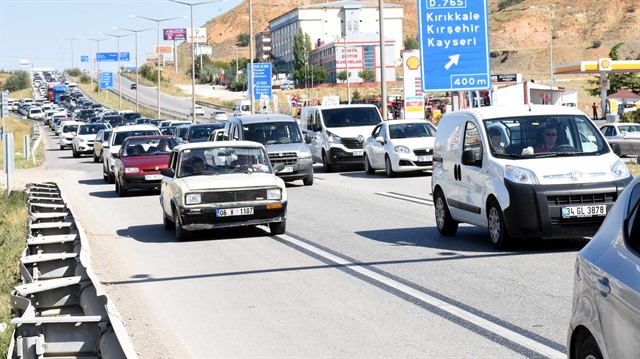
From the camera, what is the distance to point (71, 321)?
24.2 ft

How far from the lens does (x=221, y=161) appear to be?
1723cm

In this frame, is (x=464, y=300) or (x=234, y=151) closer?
(x=464, y=300)

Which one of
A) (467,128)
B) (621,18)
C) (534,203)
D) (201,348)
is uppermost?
(621,18)

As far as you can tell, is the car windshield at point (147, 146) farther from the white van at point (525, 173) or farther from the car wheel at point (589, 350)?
the car wheel at point (589, 350)

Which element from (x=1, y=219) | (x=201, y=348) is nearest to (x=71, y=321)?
(x=201, y=348)

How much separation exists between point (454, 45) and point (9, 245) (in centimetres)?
1834

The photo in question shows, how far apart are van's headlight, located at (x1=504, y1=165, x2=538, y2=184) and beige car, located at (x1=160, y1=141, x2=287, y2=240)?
4.19m

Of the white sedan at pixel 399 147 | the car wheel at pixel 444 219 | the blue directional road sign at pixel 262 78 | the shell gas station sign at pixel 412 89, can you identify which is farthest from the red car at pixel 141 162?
the blue directional road sign at pixel 262 78

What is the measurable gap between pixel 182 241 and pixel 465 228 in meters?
4.31

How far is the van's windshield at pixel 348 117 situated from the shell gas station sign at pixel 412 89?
508 inches

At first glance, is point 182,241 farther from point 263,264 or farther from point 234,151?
point 263,264

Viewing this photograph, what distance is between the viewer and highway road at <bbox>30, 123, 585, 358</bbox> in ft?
27.0

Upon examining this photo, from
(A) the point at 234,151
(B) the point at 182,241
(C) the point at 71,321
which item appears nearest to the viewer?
(C) the point at 71,321

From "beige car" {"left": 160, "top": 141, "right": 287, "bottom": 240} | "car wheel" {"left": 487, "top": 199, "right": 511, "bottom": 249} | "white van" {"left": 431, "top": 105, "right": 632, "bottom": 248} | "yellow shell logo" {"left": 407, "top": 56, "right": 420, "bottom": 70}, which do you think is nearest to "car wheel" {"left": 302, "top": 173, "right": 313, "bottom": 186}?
"beige car" {"left": 160, "top": 141, "right": 287, "bottom": 240}
